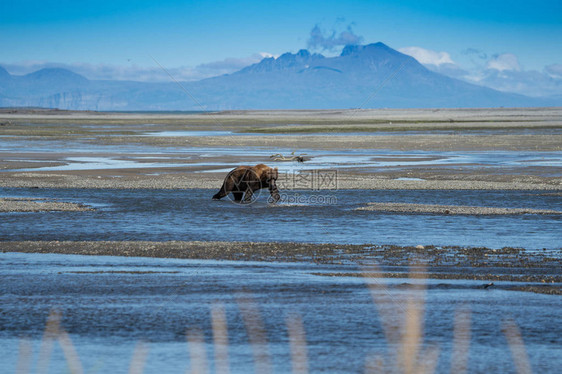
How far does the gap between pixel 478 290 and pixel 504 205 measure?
11104mm

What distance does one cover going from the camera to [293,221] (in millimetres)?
18875

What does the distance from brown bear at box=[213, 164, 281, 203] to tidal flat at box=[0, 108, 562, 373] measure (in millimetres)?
481

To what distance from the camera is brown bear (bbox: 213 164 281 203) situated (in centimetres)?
2273

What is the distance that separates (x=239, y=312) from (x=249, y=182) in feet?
43.0

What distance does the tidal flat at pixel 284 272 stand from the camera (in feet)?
27.8

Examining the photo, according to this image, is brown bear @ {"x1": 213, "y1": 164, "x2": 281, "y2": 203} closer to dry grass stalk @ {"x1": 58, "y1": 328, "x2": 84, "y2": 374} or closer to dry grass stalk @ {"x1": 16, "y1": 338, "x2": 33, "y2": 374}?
dry grass stalk @ {"x1": 58, "y1": 328, "x2": 84, "y2": 374}

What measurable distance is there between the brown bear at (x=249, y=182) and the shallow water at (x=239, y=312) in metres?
9.32

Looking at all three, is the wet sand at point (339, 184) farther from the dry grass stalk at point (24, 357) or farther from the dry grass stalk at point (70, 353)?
the dry grass stalk at point (24, 357)

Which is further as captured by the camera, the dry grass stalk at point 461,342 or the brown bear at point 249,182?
the brown bear at point 249,182

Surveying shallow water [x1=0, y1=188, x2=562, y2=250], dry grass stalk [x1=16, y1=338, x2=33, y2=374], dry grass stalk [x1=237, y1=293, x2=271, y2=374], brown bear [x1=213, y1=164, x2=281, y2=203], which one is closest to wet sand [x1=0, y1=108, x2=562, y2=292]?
shallow water [x1=0, y1=188, x2=562, y2=250]

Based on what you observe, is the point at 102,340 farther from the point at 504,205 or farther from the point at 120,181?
the point at 120,181

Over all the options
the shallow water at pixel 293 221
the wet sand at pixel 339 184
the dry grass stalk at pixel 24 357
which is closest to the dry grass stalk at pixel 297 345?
the dry grass stalk at pixel 24 357

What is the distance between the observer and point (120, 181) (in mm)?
28625

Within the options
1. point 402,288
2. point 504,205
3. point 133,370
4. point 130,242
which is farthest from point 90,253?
point 504,205
